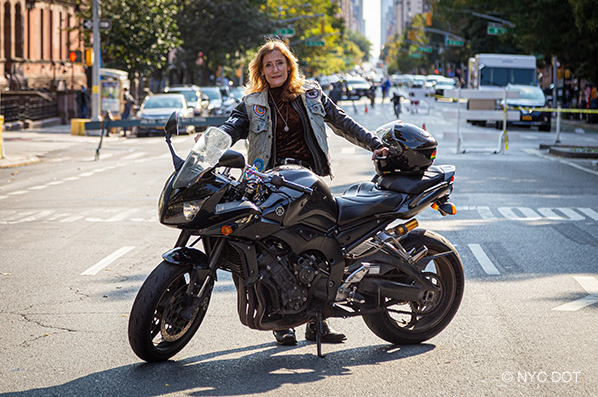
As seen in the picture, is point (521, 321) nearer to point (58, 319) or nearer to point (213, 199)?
point (213, 199)

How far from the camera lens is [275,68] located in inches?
241

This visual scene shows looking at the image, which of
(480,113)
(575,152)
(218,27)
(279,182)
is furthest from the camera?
(218,27)

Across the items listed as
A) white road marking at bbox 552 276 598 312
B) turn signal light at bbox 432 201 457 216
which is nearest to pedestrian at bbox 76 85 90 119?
white road marking at bbox 552 276 598 312

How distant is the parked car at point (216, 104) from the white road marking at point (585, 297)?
3244 cm

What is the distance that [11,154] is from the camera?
24.4m

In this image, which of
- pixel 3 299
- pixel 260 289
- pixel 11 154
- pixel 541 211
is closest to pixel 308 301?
pixel 260 289

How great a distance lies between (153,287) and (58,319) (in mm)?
1928

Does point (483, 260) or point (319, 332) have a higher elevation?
point (319, 332)

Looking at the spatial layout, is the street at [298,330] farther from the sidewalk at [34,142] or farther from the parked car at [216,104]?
the parked car at [216,104]

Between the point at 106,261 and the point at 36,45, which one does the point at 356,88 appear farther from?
the point at 106,261

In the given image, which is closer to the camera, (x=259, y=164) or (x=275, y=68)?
(x=259, y=164)

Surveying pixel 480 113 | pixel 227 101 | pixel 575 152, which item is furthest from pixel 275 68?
pixel 227 101

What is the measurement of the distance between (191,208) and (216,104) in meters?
36.9

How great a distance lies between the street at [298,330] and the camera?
5.23 meters
